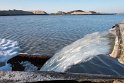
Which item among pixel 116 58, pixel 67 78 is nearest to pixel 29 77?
pixel 67 78

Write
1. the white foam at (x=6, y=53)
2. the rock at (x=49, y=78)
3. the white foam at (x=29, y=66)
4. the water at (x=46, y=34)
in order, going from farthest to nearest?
the water at (x=46, y=34) → the white foam at (x=29, y=66) → the white foam at (x=6, y=53) → the rock at (x=49, y=78)

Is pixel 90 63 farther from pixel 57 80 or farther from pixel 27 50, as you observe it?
pixel 27 50

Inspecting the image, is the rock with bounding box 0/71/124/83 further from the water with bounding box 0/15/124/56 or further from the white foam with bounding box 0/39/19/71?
the water with bounding box 0/15/124/56

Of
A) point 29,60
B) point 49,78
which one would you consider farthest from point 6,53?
point 49,78

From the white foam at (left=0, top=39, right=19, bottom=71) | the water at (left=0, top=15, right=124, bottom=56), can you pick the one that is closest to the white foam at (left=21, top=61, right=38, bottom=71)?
the white foam at (left=0, top=39, right=19, bottom=71)

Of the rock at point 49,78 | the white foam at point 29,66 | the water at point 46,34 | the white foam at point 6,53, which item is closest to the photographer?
the rock at point 49,78

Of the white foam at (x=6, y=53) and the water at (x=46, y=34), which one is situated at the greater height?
the white foam at (x=6, y=53)

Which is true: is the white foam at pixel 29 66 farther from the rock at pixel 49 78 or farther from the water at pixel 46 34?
the rock at pixel 49 78

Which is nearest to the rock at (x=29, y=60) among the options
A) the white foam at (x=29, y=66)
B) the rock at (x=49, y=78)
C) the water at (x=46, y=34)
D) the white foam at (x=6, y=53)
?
the white foam at (x=29, y=66)

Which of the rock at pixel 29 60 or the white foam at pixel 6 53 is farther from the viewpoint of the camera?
the rock at pixel 29 60

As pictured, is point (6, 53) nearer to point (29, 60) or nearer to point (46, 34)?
point (29, 60)

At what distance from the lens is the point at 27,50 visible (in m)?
17.4

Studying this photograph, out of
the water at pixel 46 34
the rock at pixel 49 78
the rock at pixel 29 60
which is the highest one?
the rock at pixel 49 78

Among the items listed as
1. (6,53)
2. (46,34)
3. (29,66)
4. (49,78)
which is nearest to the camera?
(49,78)
